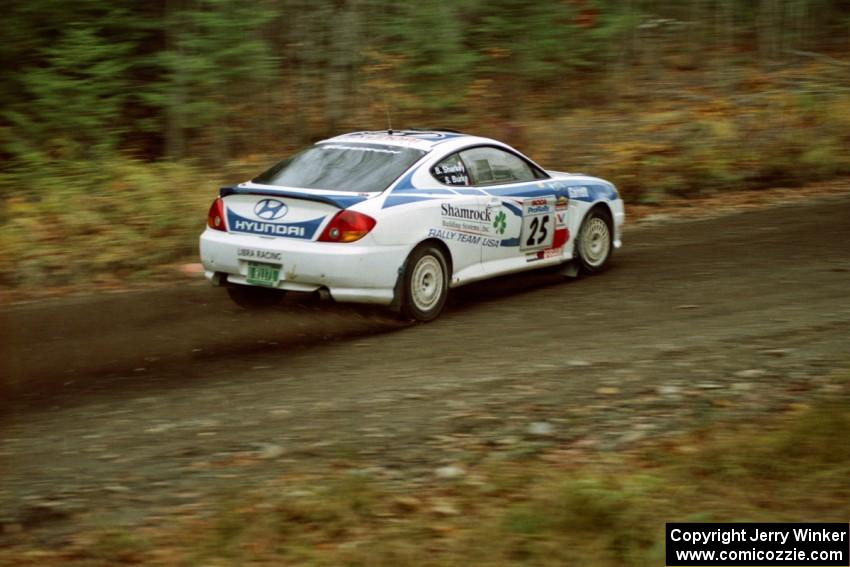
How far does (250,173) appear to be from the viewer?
15203 mm

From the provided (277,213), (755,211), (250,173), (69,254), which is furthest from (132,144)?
(755,211)

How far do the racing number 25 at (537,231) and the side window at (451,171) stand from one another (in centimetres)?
92

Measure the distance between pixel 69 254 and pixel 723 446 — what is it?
806 centimetres

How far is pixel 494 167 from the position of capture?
34.6 ft

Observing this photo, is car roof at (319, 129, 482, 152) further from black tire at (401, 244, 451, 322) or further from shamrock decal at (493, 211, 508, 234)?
black tire at (401, 244, 451, 322)

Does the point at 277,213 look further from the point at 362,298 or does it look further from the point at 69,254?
the point at 69,254

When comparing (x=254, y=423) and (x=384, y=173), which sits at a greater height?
(x=384, y=173)

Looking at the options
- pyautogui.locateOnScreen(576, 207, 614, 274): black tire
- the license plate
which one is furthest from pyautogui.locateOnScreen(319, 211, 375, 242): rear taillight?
pyautogui.locateOnScreen(576, 207, 614, 274): black tire

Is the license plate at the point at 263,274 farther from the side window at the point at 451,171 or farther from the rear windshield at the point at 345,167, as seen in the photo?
the side window at the point at 451,171

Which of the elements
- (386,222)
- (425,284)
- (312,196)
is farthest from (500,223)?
(312,196)

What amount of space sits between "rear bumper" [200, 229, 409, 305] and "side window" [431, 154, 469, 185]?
896 millimetres

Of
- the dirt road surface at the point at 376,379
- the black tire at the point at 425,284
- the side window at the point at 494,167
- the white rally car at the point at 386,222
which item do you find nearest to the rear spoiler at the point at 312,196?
the white rally car at the point at 386,222

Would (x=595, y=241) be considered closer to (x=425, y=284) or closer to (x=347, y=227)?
(x=425, y=284)

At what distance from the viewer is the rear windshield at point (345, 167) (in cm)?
950
